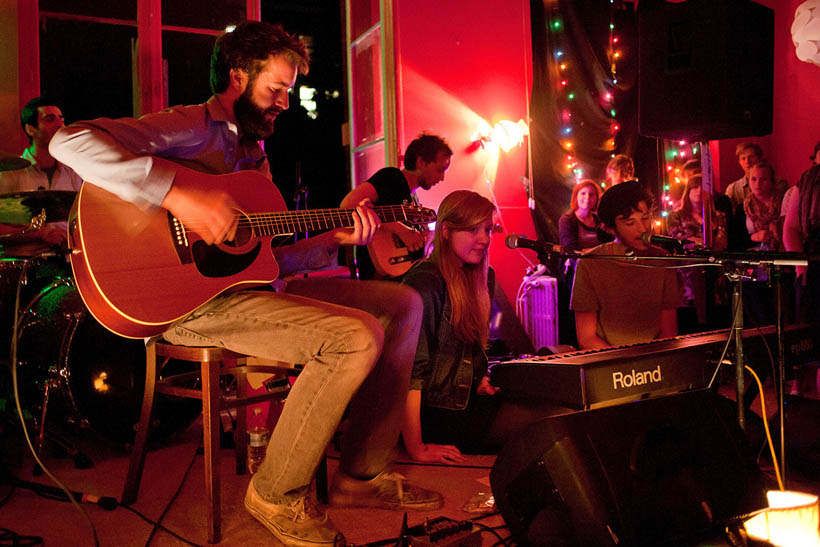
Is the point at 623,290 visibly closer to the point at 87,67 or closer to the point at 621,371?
the point at 621,371

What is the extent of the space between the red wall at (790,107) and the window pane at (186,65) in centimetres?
560

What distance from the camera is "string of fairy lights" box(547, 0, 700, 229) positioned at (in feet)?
20.9

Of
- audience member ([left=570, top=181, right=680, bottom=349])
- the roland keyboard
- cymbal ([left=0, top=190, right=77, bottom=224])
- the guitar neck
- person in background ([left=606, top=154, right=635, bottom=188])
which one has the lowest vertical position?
the roland keyboard

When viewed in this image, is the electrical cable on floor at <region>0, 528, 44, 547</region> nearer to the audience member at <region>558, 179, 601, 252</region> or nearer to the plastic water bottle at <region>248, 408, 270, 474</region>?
the plastic water bottle at <region>248, 408, 270, 474</region>

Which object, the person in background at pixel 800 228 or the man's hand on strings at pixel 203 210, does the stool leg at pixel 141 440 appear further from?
the person in background at pixel 800 228

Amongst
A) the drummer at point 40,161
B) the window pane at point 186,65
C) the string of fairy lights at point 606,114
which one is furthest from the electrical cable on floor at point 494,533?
the string of fairy lights at point 606,114

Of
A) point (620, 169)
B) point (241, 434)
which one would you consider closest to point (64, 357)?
point (241, 434)

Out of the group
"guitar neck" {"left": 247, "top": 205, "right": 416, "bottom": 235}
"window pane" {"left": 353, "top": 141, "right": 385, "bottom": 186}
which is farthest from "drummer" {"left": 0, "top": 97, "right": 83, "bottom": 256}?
"window pane" {"left": 353, "top": 141, "right": 385, "bottom": 186}

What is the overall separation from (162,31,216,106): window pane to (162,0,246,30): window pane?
0.30 ft

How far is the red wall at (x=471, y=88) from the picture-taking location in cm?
552

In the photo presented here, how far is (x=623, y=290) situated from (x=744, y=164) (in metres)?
3.40

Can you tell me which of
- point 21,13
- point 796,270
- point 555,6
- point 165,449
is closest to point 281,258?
point 165,449

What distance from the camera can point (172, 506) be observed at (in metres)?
2.43

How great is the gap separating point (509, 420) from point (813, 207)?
261cm
